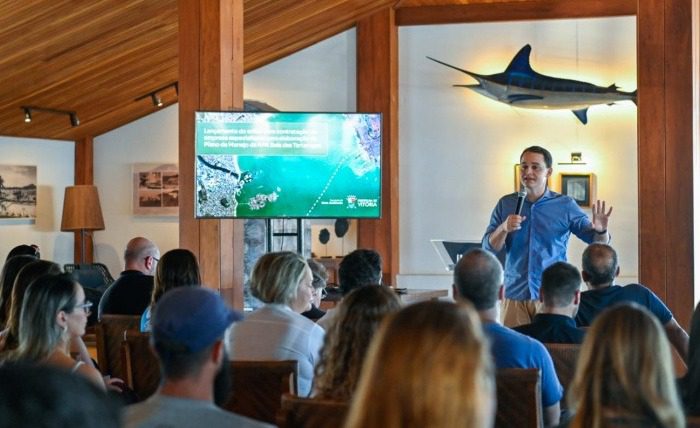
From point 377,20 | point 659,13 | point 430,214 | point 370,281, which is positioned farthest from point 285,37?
point 370,281

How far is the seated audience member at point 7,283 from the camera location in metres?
4.94

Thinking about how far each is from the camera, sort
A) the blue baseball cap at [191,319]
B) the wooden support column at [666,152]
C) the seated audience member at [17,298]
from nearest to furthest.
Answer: the blue baseball cap at [191,319] < the seated audience member at [17,298] < the wooden support column at [666,152]

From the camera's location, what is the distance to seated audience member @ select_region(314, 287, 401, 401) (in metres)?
2.90

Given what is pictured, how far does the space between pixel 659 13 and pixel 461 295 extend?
4.14 meters

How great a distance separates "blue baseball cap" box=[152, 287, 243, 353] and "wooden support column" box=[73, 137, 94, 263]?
1150cm

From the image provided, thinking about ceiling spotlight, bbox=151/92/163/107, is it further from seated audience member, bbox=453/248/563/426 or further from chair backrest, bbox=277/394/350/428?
chair backrest, bbox=277/394/350/428

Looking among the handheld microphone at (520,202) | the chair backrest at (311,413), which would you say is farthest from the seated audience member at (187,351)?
the handheld microphone at (520,202)

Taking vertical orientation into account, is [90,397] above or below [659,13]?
below

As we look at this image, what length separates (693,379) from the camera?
2.88 m

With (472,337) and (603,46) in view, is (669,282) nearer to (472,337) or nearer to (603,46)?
(603,46)

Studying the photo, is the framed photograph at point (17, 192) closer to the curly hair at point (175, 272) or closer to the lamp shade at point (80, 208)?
the lamp shade at point (80, 208)

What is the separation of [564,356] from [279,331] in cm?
99

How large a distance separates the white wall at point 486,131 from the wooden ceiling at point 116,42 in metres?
0.28

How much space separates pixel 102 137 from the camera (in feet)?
44.8
